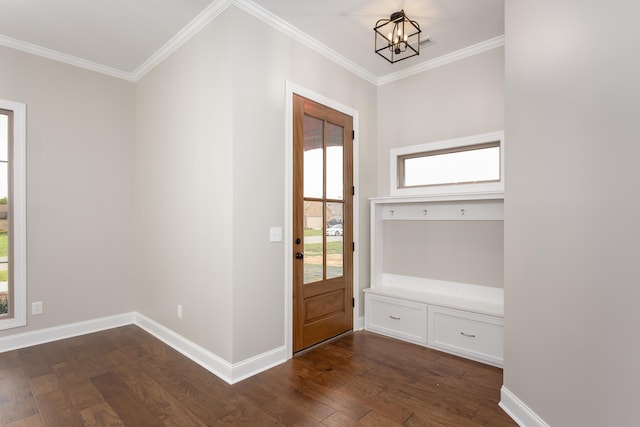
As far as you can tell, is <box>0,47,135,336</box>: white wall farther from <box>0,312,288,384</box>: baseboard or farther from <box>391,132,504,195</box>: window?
<box>391,132,504,195</box>: window

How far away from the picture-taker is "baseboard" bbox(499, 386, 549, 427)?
1.91m

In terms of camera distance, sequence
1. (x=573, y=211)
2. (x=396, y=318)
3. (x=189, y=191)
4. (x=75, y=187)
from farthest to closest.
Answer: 1. (x=75, y=187)
2. (x=396, y=318)
3. (x=189, y=191)
4. (x=573, y=211)

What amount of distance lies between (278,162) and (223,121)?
55 centimetres

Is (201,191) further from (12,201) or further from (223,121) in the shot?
(12,201)

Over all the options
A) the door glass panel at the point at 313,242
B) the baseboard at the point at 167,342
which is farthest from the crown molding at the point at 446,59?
the baseboard at the point at 167,342

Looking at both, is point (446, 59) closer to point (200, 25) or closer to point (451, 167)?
point (451, 167)

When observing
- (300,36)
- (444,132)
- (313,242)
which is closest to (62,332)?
(313,242)

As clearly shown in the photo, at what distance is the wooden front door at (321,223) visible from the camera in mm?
3045

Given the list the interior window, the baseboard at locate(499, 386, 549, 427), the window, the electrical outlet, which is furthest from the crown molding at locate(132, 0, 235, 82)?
the baseboard at locate(499, 386, 549, 427)

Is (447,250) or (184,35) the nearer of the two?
(184,35)

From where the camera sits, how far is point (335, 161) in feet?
11.4

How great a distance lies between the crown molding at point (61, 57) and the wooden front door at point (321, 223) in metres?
2.34

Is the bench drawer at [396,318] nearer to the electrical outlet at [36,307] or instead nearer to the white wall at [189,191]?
the white wall at [189,191]

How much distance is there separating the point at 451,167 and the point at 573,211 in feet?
6.21
